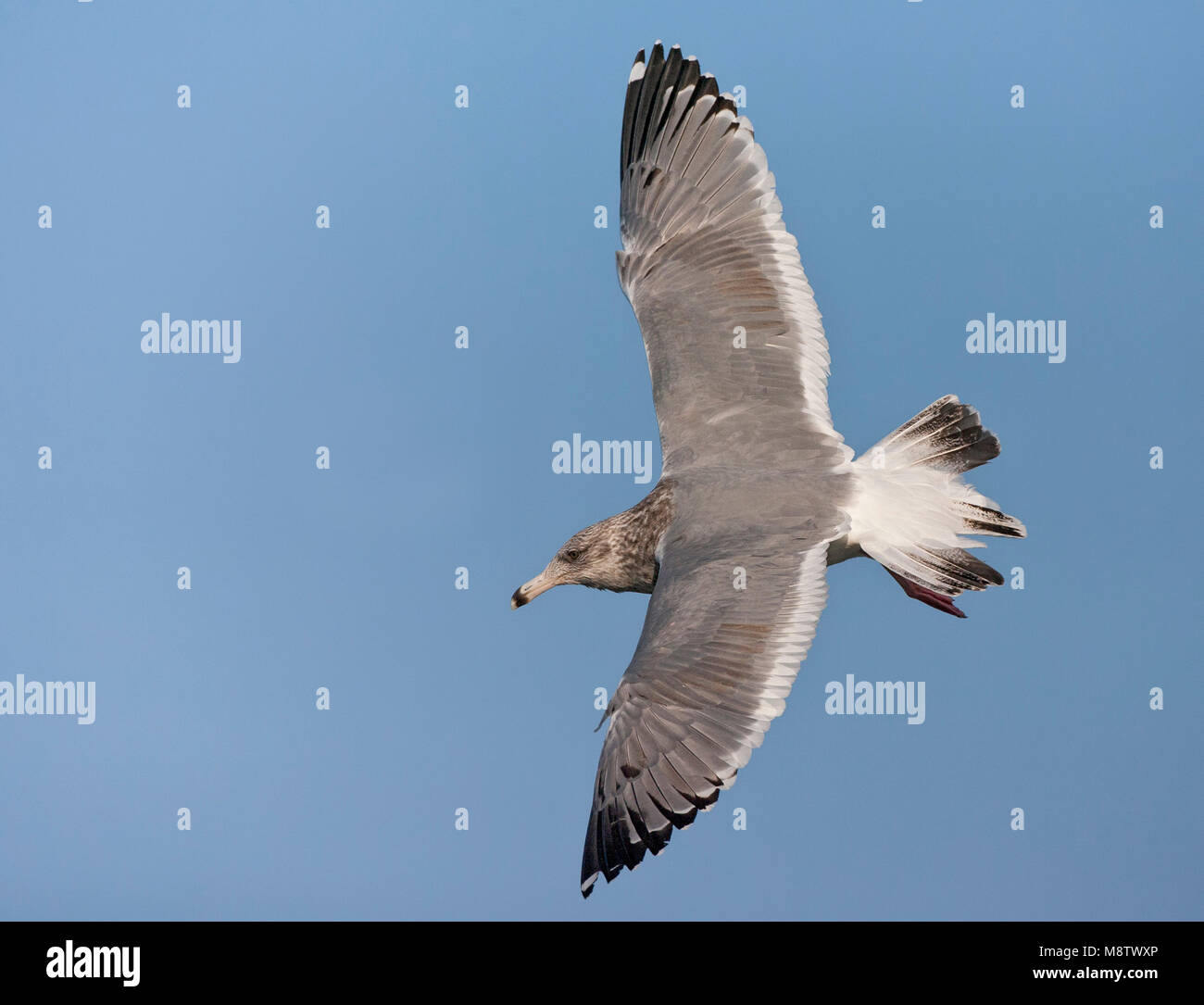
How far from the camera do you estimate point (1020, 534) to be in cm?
502

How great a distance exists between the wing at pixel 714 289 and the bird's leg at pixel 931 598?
1.81 feet

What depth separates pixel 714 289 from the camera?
5.46 meters

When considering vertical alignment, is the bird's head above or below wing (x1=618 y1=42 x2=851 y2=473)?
below

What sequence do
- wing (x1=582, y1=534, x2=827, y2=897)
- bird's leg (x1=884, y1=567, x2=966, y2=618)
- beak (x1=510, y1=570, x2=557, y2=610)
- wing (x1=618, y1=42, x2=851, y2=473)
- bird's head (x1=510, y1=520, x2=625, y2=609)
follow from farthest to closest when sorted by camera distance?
beak (x1=510, y1=570, x2=557, y2=610), bird's head (x1=510, y1=520, x2=625, y2=609), wing (x1=618, y1=42, x2=851, y2=473), bird's leg (x1=884, y1=567, x2=966, y2=618), wing (x1=582, y1=534, x2=827, y2=897)

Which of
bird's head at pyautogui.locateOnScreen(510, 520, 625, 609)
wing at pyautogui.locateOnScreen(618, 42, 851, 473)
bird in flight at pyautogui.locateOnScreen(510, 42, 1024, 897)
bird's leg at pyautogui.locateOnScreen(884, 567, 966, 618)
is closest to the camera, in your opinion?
bird in flight at pyautogui.locateOnScreen(510, 42, 1024, 897)

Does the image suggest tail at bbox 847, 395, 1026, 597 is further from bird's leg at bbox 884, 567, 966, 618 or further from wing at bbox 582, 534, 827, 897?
wing at bbox 582, 534, 827, 897

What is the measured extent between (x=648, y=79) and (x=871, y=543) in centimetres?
222

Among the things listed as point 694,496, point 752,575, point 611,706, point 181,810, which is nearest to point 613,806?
point 611,706

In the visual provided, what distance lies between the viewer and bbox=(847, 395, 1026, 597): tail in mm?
4941

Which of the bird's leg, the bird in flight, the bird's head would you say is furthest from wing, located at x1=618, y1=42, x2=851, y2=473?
the bird's leg

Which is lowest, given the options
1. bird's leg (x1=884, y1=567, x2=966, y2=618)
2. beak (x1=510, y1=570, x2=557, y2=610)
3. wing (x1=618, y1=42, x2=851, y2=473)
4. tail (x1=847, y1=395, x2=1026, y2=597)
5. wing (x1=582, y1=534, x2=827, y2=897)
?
wing (x1=582, y1=534, x2=827, y2=897)

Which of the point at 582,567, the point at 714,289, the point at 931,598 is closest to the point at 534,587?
the point at 582,567

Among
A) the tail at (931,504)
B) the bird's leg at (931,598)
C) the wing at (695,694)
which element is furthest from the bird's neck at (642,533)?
the bird's leg at (931,598)

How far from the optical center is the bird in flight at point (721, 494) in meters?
4.21
